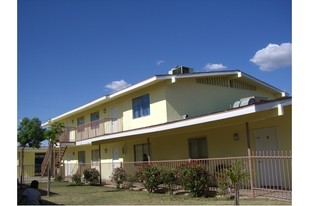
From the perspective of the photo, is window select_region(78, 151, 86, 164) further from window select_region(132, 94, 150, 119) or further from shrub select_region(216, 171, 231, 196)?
shrub select_region(216, 171, 231, 196)

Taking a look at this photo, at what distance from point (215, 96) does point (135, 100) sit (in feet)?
15.6

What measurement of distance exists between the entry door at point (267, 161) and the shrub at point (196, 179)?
229 centimetres

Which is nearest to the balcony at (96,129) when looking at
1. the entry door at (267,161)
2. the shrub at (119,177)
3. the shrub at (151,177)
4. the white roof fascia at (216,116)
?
the shrub at (119,177)

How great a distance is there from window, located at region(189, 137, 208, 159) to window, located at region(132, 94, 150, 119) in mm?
3336

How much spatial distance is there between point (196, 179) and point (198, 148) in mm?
4624

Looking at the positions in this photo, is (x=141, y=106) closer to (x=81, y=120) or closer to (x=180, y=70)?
(x=180, y=70)

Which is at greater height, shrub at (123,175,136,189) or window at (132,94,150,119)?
window at (132,94,150,119)

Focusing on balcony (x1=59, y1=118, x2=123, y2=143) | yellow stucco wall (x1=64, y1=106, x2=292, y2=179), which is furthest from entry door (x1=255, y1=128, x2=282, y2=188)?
balcony (x1=59, y1=118, x2=123, y2=143)

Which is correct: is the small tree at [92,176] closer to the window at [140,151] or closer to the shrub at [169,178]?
the window at [140,151]

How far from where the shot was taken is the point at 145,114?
2002 centimetres

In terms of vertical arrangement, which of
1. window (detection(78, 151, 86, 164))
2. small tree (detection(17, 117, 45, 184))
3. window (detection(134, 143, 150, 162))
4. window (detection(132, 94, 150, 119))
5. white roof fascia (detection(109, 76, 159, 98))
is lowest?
window (detection(78, 151, 86, 164))

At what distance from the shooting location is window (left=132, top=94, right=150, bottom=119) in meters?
19.9
